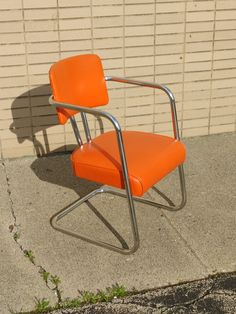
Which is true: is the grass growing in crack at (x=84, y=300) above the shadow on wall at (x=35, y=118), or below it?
below

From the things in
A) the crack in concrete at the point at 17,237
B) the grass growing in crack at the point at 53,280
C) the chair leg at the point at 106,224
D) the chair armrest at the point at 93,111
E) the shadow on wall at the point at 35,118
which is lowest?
the crack in concrete at the point at 17,237

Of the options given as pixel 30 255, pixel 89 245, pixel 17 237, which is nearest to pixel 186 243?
pixel 89 245

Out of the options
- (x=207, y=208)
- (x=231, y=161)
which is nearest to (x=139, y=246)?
(x=207, y=208)

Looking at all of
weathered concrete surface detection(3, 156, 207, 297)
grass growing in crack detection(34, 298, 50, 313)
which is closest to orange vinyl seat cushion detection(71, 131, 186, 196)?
weathered concrete surface detection(3, 156, 207, 297)

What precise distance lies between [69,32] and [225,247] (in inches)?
71.1

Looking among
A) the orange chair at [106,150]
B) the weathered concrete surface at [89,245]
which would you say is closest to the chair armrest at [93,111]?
the orange chair at [106,150]

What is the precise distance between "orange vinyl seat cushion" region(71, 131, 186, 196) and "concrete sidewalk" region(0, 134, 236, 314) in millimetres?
398

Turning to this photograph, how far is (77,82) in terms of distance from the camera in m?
2.88

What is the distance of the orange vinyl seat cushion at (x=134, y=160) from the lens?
8.27 feet

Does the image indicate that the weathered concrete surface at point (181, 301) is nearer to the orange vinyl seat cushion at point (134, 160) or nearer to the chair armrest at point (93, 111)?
the orange vinyl seat cushion at point (134, 160)

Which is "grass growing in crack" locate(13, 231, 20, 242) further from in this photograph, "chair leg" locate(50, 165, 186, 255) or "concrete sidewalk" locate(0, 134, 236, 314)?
"chair leg" locate(50, 165, 186, 255)

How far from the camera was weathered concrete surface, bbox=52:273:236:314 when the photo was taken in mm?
2336

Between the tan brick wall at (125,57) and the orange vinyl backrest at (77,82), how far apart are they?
739mm

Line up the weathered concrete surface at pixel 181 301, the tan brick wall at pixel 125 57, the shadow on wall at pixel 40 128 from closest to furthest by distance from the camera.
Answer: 1. the weathered concrete surface at pixel 181 301
2. the tan brick wall at pixel 125 57
3. the shadow on wall at pixel 40 128
